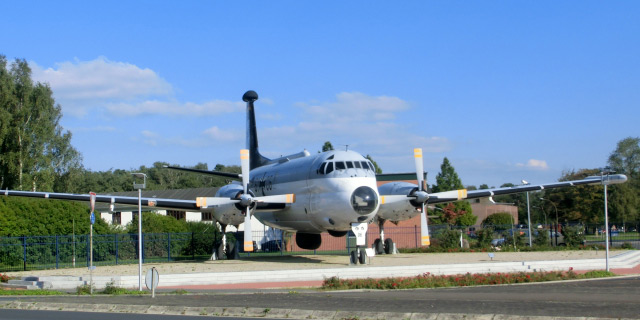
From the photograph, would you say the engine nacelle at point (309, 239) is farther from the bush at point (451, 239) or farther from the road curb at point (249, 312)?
the road curb at point (249, 312)

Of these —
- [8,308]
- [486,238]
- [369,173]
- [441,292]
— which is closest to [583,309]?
[441,292]

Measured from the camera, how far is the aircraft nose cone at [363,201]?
2622cm

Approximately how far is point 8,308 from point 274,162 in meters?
21.9

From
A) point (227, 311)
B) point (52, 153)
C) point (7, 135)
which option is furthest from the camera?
point (52, 153)

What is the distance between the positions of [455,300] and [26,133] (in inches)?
1844

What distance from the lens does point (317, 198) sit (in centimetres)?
2814

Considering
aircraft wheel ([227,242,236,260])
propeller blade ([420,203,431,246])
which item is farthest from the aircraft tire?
propeller blade ([420,203,431,246])

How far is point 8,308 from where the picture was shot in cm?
1580

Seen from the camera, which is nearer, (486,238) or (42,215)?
(42,215)

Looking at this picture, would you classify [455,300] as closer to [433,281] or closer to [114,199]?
[433,281]

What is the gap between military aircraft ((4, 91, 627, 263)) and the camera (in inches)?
1058

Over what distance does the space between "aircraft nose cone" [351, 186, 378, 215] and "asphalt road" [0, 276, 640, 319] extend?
754cm

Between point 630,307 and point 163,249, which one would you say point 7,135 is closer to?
point 163,249

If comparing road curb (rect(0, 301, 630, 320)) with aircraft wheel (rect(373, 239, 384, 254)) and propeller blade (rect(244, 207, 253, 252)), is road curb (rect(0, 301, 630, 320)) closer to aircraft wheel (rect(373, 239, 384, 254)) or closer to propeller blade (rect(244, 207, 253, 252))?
propeller blade (rect(244, 207, 253, 252))
